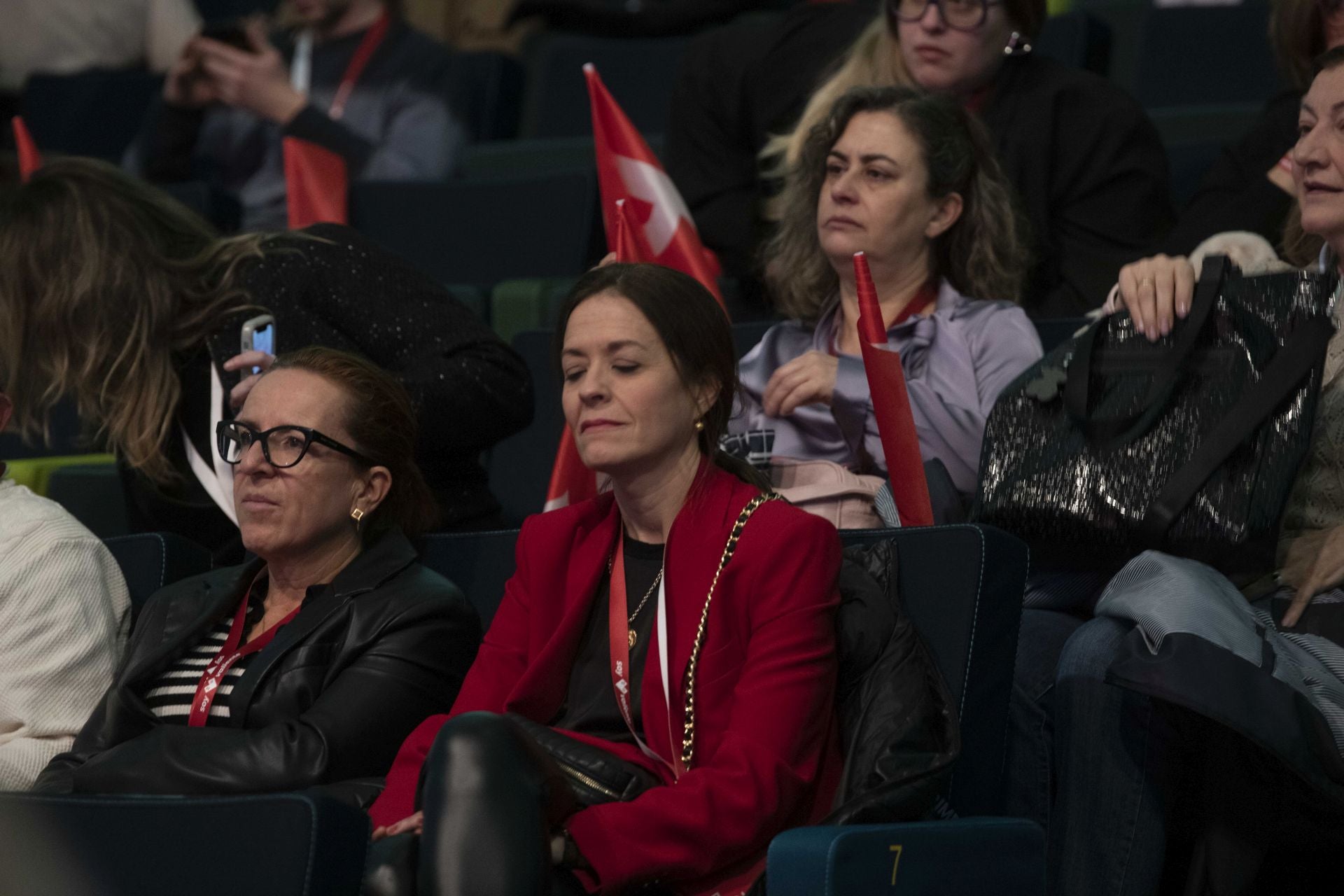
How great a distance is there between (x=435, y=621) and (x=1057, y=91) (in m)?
1.67

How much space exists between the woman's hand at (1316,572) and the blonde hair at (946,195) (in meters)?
0.82

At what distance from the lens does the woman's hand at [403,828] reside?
184cm

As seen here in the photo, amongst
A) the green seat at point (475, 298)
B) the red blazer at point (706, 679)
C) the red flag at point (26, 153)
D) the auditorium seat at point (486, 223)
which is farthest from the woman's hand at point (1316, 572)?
the red flag at point (26, 153)

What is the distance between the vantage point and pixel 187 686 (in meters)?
2.29

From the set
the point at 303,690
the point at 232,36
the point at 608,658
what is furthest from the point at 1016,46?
the point at 232,36

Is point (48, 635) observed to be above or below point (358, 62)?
below

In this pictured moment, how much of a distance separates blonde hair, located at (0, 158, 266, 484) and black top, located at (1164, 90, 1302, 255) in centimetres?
152

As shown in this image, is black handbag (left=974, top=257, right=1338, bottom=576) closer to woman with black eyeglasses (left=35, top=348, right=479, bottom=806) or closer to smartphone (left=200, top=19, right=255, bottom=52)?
woman with black eyeglasses (left=35, top=348, right=479, bottom=806)

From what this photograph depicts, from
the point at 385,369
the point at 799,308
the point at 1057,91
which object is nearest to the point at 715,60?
the point at 1057,91

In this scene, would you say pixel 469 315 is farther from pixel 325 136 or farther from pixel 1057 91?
pixel 325 136

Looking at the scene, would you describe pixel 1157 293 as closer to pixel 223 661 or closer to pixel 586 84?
pixel 223 661

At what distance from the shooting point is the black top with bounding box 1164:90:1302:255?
3023 mm

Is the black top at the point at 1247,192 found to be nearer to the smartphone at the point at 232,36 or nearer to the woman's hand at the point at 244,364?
the woman's hand at the point at 244,364

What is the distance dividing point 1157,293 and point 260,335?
4.13 ft
